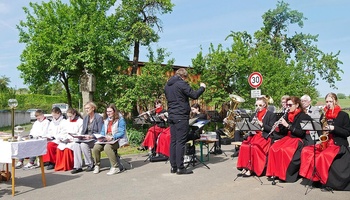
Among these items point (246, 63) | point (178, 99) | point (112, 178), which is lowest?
point (112, 178)

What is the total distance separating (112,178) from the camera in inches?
304

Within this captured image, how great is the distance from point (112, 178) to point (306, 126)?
13.5 feet

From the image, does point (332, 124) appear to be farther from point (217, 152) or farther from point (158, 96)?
point (158, 96)

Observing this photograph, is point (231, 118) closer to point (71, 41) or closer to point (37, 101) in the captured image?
point (71, 41)

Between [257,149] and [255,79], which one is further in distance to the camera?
[255,79]

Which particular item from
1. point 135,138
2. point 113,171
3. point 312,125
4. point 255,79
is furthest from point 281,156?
point 255,79

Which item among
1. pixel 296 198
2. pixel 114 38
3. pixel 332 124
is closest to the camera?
pixel 296 198

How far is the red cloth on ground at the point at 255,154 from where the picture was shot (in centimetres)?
727

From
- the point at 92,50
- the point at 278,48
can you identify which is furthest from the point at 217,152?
the point at 278,48

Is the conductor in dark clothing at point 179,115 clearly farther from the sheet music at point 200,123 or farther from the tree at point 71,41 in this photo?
the tree at point 71,41

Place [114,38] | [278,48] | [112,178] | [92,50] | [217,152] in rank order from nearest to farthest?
[112,178] → [217,152] → [92,50] → [114,38] → [278,48]

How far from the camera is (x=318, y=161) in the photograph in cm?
620

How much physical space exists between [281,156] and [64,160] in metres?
5.09

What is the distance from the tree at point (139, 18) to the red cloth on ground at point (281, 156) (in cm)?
833
